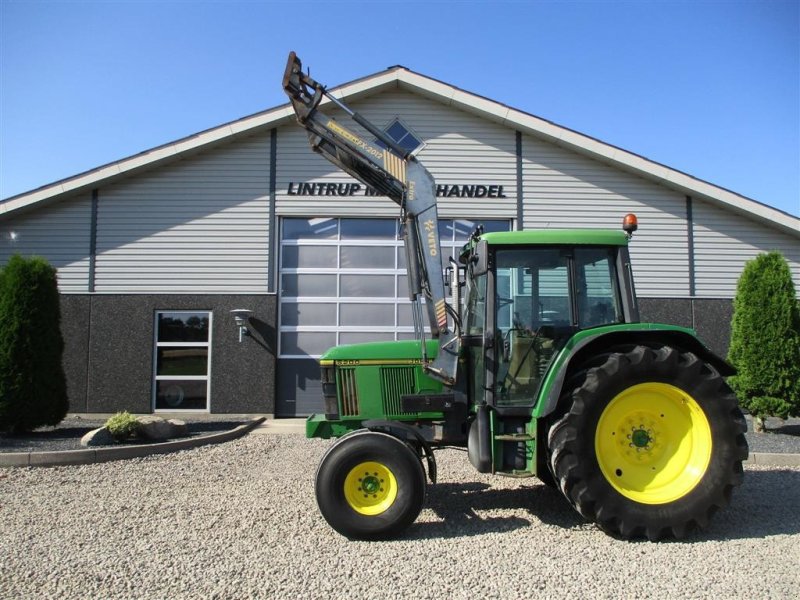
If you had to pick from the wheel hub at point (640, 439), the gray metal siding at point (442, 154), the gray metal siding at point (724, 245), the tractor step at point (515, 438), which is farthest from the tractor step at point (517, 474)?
the gray metal siding at point (724, 245)

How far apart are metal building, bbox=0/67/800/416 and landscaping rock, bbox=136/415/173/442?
2.84 meters

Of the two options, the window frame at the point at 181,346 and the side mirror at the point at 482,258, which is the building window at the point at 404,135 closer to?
the window frame at the point at 181,346

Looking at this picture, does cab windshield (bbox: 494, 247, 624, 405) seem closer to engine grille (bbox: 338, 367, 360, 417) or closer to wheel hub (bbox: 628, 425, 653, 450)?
wheel hub (bbox: 628, 425, 653, 450)

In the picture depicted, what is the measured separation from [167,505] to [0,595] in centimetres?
198

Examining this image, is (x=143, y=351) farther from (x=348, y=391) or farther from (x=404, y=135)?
(x=348, y=391)

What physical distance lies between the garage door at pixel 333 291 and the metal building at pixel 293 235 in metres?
0.03

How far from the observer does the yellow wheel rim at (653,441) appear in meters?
4.67

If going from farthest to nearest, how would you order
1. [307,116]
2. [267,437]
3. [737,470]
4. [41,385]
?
[267,437] < [41,385] < [307,116] < [737,470]

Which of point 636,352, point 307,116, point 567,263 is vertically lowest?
point 636,352

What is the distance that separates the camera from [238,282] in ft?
38.8

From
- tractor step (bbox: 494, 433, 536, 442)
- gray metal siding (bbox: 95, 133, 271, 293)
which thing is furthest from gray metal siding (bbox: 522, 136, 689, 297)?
tractor step (bbox: 494, 433, 536, 442)

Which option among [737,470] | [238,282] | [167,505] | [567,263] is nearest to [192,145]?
[238,282]

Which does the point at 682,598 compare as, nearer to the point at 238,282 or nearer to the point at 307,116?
the point at 307,116

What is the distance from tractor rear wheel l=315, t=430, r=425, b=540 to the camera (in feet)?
14.9
